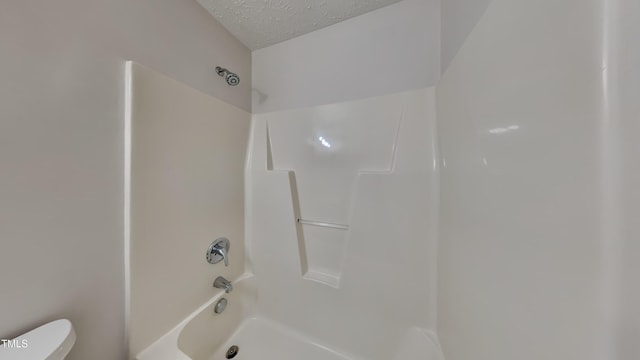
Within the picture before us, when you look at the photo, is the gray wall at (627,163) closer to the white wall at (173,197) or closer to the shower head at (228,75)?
the white wall at (173,197)

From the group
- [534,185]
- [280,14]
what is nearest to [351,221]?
[534,185]

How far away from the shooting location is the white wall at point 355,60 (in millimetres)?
1122

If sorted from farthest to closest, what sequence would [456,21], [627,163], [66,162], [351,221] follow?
[351,221]
[456,21]
[66,162]
[627,163]

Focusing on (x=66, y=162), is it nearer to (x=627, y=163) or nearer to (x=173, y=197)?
(x=173, y=197)

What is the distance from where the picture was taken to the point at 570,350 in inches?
11.2

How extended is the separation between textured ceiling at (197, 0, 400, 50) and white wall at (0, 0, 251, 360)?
0.49 metres

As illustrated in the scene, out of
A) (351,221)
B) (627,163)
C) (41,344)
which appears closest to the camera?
(627,163)

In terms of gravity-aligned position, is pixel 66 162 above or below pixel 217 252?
above

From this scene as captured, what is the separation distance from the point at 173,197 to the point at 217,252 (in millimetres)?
461

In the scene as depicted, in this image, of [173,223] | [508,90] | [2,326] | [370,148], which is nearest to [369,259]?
[370,148]

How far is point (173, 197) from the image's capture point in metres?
0.95

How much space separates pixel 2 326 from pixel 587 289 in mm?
1362

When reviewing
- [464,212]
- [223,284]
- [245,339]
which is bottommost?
[245,339]

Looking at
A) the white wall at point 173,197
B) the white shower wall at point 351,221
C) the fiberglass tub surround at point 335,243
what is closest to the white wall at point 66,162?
the white wall at point 173,197
